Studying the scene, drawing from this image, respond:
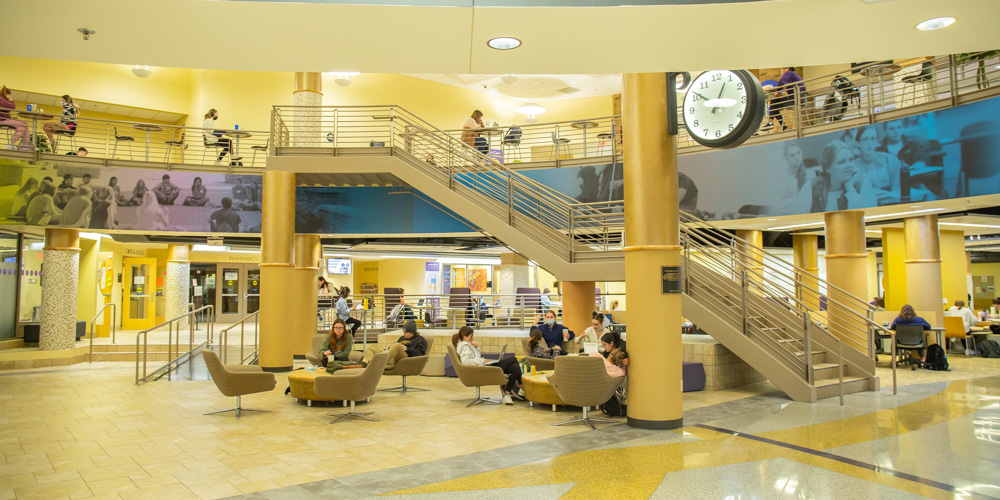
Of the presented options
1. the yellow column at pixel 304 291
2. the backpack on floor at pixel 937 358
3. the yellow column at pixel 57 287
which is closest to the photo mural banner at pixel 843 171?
the backpack on floor at pixel 937 358

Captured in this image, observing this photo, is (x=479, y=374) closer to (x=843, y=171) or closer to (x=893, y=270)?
(x=843, y=171)

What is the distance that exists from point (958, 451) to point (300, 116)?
495 inches

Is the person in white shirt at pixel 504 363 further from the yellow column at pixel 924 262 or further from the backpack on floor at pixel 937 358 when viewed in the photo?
the yellow column at pixel 924 262

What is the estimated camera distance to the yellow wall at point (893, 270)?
16.4 metres

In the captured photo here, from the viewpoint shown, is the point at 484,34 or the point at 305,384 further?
the point at 305,384

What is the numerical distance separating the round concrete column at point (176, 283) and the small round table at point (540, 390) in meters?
14.4

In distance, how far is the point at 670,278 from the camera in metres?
7.30

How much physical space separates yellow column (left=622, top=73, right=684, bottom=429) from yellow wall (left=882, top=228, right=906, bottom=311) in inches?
471

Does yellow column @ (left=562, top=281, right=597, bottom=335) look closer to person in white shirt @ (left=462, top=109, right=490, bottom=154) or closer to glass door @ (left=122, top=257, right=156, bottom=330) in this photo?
person in white shirt @ (left=462, top=109, right=490, bottom=154)

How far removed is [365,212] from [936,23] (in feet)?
40.8

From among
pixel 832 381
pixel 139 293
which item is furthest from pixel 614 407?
pixel 139 293

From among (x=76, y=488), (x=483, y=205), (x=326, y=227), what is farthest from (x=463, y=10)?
(x=326, y=227)

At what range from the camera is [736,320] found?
30.0 ft

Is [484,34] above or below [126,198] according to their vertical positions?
below
